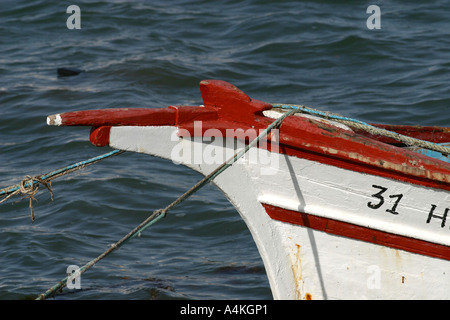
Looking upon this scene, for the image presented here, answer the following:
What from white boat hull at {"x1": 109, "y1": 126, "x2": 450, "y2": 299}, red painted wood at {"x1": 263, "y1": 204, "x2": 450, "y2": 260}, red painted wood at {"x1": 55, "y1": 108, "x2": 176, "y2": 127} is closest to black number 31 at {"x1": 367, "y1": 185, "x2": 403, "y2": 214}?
white boat hull at {"x1": 109, "y1": 126, "x2": 450, "y2": 299}

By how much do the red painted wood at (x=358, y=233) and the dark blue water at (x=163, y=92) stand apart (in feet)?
5.34

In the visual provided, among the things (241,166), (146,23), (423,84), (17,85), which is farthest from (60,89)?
(241,166)

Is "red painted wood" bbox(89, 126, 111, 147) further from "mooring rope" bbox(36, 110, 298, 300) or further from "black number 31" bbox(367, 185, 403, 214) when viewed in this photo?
"black number 31" bbox(367, 185, 403, 214)

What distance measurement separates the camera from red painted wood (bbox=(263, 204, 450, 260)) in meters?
3.58

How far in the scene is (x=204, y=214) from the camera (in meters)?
6.46

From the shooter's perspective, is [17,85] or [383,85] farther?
[17,85]

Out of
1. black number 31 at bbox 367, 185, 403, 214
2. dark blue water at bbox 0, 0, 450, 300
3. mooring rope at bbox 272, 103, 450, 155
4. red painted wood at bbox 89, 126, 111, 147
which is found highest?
red painted wood at bbox 89, 126, 111, 147

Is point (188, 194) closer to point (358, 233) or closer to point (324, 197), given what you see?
point (324, 197)

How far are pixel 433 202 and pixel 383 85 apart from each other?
574cm

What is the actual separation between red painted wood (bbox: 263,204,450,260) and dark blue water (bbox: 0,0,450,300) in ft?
5.34

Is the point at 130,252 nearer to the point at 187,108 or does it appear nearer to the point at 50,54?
the point at 187,108

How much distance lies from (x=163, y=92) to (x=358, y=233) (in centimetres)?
595

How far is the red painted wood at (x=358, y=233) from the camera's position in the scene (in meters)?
3.58

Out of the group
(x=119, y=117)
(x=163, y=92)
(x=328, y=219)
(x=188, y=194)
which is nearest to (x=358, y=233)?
(x=328, y=219)
